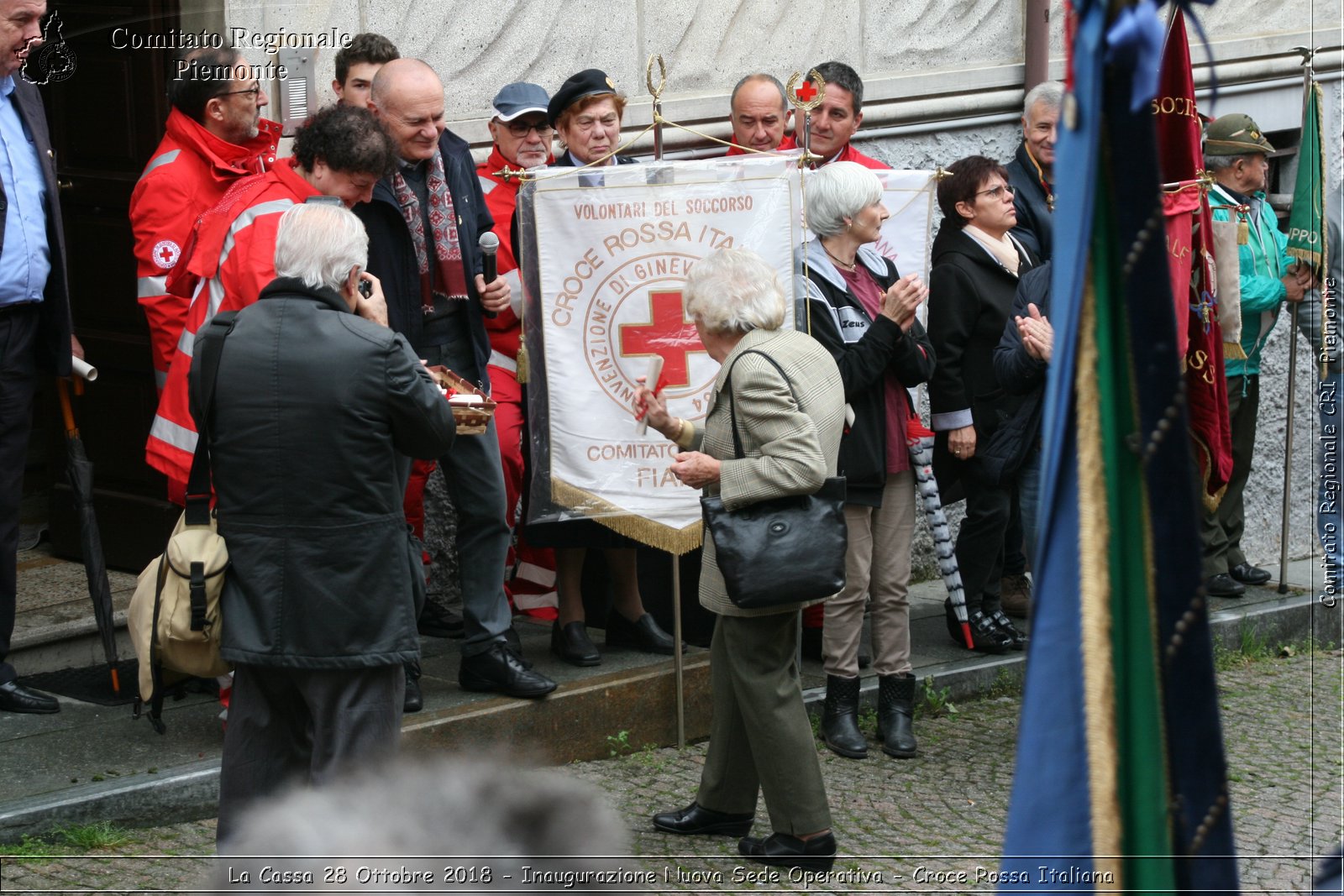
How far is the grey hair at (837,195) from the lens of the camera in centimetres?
576

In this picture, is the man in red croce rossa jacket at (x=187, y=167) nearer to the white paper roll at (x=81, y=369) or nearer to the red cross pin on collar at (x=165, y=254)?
the red cross pin on collar at (x=165, y=254)

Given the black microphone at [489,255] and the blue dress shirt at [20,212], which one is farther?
the black microphone at [489,255]

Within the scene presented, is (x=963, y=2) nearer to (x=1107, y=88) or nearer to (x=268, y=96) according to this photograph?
(x=268, y=96)

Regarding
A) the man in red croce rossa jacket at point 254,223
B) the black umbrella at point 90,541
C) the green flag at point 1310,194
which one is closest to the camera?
the man in red croce rossa jacket at point 254,223

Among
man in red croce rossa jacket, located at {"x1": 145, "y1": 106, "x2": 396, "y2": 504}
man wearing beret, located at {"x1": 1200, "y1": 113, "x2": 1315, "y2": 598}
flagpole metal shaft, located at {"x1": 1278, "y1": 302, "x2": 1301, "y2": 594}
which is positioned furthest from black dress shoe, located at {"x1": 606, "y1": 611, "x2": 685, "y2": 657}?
flagpole metal shaft, located at {"x1": 1278, "y1": 302, "x2": 1301, "y2": 594}

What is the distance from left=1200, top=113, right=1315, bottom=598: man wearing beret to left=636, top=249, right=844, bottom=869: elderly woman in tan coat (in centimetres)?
386

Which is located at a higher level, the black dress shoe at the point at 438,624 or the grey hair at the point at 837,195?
the grey hair at the point at 837,195

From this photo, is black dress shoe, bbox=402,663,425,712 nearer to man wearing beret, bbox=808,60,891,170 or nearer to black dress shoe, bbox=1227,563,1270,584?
man wearing beret, bbox=808,60,891,170

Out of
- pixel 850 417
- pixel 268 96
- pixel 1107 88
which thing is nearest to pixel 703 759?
pixel 850 417

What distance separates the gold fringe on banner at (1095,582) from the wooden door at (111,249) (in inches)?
200

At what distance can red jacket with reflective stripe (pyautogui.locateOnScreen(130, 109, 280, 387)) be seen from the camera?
5.64 metres

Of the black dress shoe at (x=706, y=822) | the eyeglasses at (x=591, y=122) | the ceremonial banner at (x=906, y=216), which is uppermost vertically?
the eyeglasses at (x=591, y=122)

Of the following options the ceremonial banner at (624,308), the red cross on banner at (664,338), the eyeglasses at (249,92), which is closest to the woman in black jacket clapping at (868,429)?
the ceremonial banner at (624,308)

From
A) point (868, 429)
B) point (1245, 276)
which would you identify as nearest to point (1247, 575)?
point (1245, 276)
